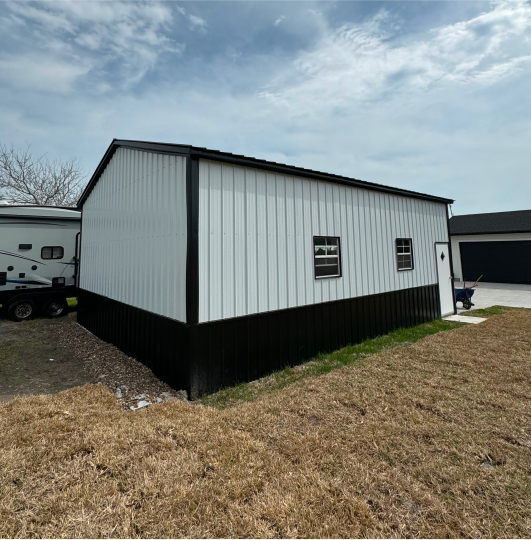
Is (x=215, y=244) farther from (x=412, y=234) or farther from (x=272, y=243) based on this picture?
(x=412, y=234)

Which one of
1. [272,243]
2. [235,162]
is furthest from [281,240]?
[235,162]

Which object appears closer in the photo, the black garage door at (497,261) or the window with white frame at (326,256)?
the window with white frame at (326,256)

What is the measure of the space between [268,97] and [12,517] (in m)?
8.08

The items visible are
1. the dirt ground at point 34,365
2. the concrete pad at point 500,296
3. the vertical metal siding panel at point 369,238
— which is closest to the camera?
the dirt ground at point 34,365

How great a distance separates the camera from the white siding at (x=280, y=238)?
470 cm

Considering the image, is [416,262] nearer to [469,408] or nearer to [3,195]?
[469,408]

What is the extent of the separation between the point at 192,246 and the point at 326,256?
3.21 m

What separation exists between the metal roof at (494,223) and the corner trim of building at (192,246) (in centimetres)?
2021

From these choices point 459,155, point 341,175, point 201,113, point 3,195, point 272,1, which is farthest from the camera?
point 3,195

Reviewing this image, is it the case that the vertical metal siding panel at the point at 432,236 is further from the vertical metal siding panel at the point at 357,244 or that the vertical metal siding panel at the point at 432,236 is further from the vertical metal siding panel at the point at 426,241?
the vertical metal siding panel at the point at 357,244

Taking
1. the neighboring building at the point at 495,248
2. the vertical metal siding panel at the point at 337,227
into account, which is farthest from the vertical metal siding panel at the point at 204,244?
the neighboring building at the point at 495,248

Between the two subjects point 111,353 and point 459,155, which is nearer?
point 111,353

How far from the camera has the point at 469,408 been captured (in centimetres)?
377

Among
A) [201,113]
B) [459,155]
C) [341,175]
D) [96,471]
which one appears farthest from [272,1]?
[459,155]
